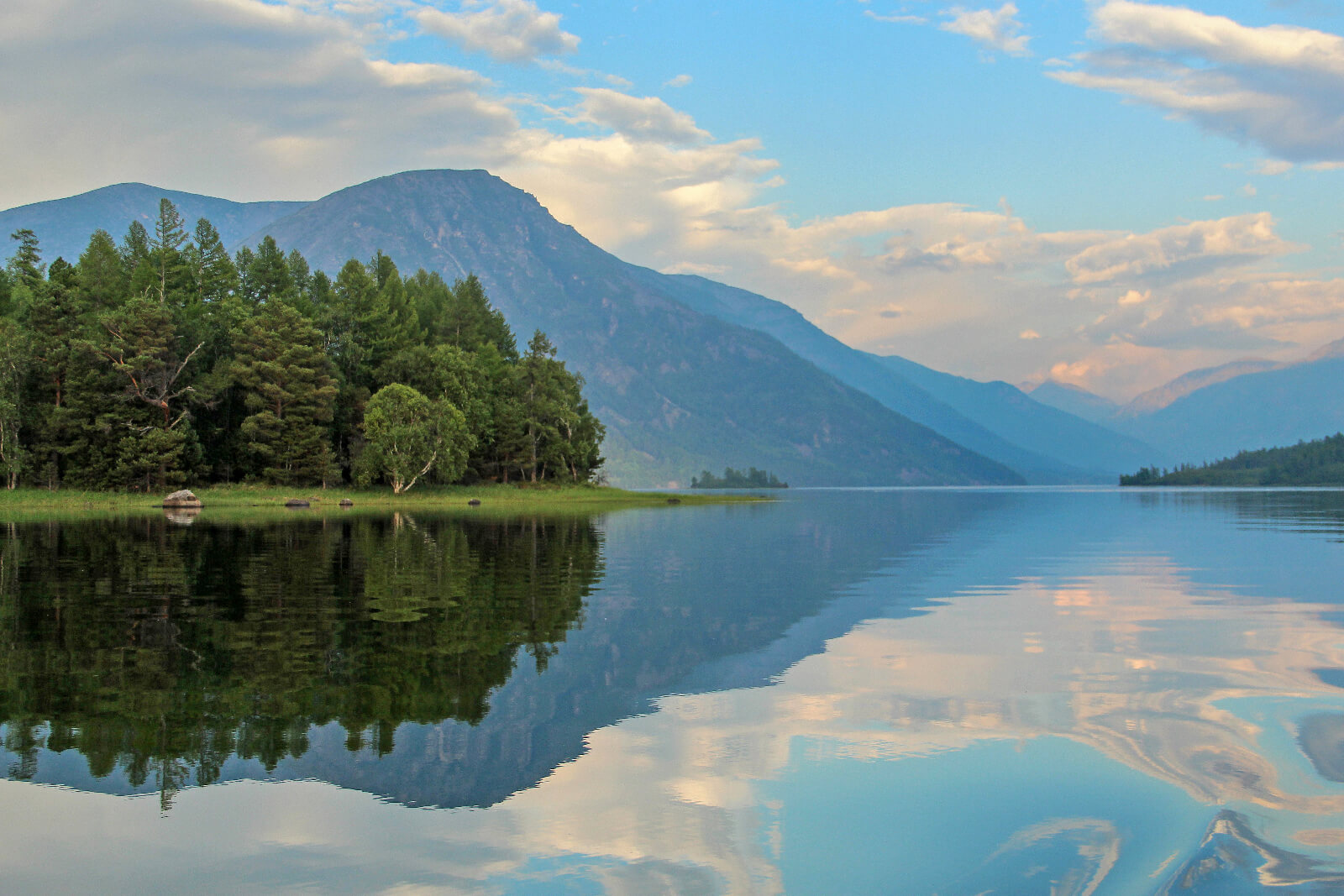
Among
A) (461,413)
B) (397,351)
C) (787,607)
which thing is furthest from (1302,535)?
(397,351)

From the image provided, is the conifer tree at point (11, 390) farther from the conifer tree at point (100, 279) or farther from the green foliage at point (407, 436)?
the green foliage at point (407, 436)

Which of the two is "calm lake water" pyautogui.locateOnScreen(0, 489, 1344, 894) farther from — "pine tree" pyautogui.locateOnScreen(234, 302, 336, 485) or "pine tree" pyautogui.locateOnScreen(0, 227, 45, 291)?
"pine tree" pyautogui.locateOnScreen(0, 227, 45, 291)

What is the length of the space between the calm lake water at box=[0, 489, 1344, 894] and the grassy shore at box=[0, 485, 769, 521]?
64414 millimetres

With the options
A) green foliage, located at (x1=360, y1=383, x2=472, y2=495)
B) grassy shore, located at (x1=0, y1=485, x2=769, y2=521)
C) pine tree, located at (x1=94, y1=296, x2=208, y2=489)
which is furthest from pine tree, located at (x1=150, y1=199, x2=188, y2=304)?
green foliage, located at (x1=360, y1=383, x2=472, y2=495)

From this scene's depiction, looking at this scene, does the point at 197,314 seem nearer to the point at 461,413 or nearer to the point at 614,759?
the point at 461,413

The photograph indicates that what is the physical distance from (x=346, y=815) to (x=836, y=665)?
34.2 feet

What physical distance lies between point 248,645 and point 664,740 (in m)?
10.5

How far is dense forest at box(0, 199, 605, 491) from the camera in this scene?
102 m

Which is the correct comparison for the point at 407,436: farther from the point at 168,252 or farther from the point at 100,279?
the point at 100,279

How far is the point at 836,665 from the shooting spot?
722 inches

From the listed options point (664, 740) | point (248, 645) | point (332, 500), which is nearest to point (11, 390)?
point (332, 500)

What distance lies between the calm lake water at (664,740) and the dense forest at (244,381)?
269ft

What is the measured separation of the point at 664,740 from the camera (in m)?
13.2

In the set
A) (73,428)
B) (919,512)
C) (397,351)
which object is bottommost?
(919,512)
